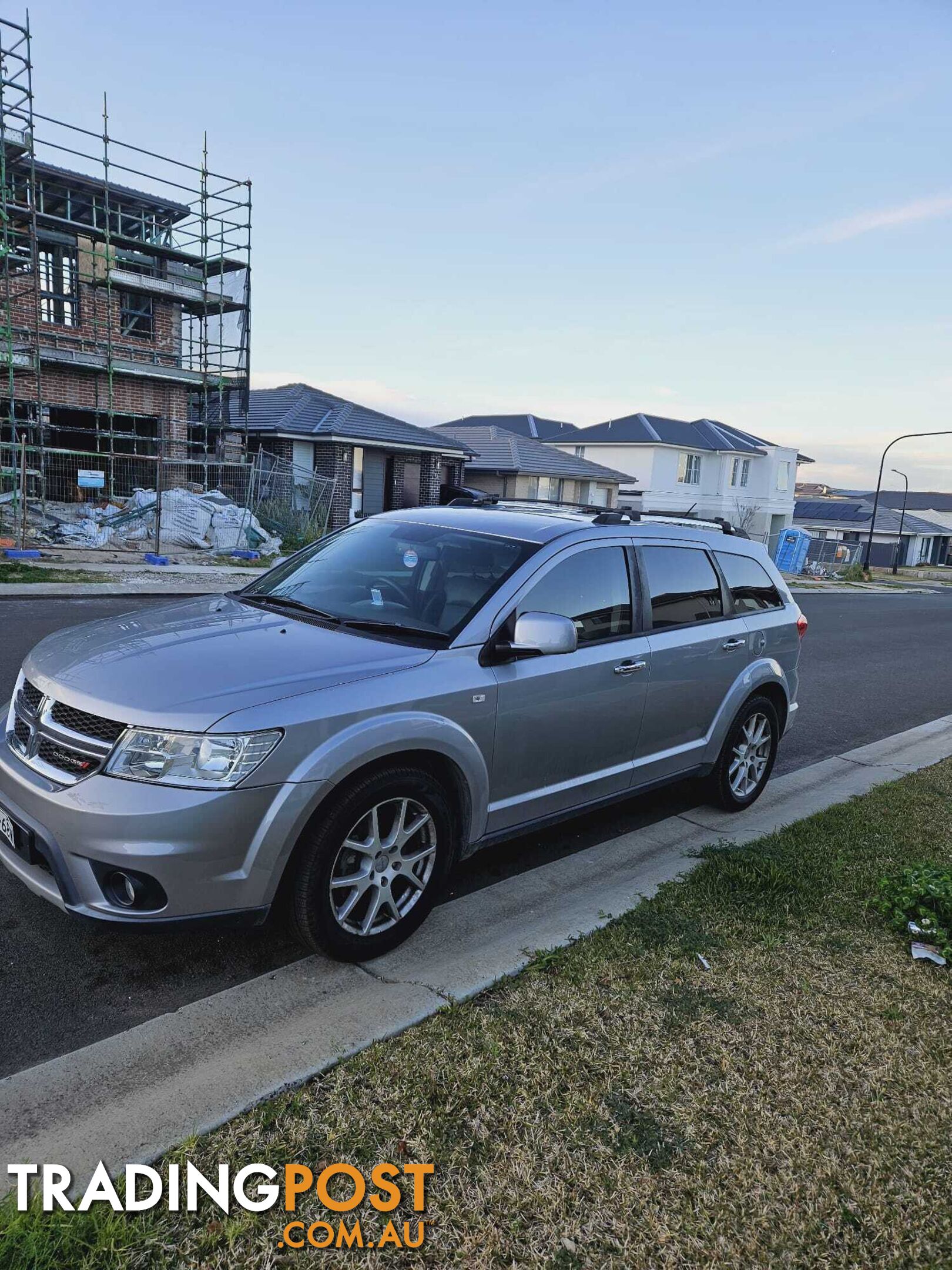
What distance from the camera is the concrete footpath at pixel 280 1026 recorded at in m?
2.48

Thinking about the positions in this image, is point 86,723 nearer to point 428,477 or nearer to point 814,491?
→ point 428,477

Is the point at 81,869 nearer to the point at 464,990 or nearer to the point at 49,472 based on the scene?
the point at 464,990

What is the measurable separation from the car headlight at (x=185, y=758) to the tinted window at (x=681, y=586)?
8.01 ft

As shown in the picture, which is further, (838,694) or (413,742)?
(838,694)

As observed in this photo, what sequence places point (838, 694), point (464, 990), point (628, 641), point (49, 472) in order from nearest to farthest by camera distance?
point (464, 990)
point (628, 641)
point (838, 694)
point (49, 472)

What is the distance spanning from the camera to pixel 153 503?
68.3ft

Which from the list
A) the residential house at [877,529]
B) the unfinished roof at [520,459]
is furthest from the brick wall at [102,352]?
the residential house at [877,529]

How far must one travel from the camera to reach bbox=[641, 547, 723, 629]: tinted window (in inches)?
185

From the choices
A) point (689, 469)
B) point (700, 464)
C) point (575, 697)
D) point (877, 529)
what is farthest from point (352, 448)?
point (877, 529)

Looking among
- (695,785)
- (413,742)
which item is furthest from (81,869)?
(695,785)

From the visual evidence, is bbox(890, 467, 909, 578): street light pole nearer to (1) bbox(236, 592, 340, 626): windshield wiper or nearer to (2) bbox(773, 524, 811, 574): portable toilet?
(2) bbox(773, 524, 811, 574): portable toilet

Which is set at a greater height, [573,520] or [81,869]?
[573,520]

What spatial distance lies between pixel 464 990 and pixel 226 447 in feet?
84.7

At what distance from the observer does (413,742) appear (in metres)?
3.35
